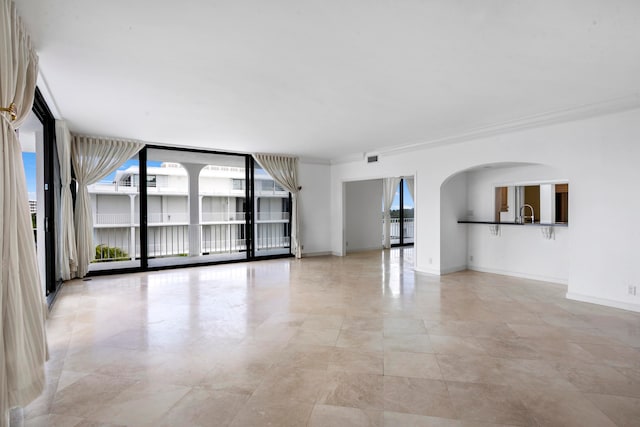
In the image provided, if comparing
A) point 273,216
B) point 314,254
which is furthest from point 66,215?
point 314,254

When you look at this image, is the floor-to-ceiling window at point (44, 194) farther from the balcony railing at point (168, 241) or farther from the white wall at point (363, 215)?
the white wall at point (363, 215)

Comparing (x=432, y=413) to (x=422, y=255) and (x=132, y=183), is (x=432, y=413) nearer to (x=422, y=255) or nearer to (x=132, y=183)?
(x=422, y=255)

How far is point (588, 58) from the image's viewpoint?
9.07ft

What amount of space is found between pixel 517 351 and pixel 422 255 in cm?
366

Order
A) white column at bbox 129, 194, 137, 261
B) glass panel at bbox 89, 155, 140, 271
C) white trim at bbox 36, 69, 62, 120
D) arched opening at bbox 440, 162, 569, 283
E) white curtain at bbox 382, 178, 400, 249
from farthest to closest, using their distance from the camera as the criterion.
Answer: white curtain at bbox 382, 178, 400, 249
white column at bbox 129, 194, 137, 261
glass panel at bbox 89, 155, 140, 271
arched opening at bbox 440, 162, 569, 283
white trim at bbox 36, 69, 62, 120

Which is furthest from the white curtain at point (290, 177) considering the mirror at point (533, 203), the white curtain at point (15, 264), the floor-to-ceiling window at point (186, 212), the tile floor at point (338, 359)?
the white curtain at point (15, 264)

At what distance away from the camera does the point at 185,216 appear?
8.09m

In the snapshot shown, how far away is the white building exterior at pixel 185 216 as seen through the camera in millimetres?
7102

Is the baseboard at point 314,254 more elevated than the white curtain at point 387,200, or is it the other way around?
the white curtain at point 387,200

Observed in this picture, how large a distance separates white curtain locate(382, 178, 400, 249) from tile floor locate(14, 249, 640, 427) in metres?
5.29

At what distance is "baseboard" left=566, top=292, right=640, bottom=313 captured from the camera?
396 centimetres

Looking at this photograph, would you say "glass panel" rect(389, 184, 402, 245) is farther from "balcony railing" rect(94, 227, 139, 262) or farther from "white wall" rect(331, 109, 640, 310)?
"balcony railing" rect(94, 227, 139, 262)

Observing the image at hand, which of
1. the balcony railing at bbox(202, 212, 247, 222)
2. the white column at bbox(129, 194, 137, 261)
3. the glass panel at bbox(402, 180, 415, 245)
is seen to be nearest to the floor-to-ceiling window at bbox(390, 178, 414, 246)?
the glass panel at bbox(402, 180, 415, 245)

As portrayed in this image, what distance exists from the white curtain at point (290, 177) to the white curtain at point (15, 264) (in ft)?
18.8
